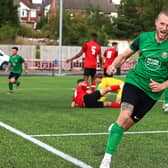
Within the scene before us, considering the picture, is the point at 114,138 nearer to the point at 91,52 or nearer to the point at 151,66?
the point at 151,66

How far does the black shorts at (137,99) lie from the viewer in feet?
20.1

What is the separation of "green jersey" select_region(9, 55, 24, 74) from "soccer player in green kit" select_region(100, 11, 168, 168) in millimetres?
13502

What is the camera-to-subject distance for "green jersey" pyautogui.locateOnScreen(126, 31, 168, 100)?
6133mm

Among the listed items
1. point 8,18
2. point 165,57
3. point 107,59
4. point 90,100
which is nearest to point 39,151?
point 165,57

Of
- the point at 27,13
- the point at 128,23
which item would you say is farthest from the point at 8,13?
the point at 27,13

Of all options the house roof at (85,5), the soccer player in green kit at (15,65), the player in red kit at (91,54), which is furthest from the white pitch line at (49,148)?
the house roof at (85,5)

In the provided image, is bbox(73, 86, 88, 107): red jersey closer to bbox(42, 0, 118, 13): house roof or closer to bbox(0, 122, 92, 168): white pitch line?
bbox(0, 122, 92, 168): white pitch line

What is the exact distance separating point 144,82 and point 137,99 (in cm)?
21

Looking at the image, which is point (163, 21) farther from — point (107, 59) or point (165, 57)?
point (107, 59)

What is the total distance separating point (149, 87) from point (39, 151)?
193 centimetres

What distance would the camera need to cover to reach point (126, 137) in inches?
342

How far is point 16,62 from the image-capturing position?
64.4ft

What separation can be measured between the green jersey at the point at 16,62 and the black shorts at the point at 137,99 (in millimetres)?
13557

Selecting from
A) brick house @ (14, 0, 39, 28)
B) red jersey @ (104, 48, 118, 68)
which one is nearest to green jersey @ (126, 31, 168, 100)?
red jersey @ (104, 48, 118, 68)
